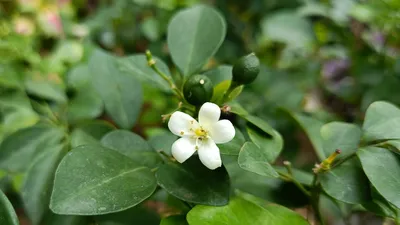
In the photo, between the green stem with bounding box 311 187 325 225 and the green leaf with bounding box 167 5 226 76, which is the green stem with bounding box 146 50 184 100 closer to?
the green leaf with bounding box 167 5 226 76

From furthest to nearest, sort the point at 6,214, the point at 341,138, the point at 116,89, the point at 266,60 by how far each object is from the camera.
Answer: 1. the point at 266,60
2. the point at 116,89
3. the point at 341,138
4. the point at 6,214

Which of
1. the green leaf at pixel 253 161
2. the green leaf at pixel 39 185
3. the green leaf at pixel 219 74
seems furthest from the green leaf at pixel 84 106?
the green leaf at pixel 253 161

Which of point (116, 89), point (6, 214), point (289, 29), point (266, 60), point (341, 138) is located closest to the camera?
point (6, 214)

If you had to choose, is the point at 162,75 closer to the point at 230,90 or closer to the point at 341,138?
the point at 230,90

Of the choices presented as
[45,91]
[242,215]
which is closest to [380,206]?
[242,215]

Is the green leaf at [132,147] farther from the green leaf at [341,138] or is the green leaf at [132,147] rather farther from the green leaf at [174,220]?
the green leaf at [341,138]

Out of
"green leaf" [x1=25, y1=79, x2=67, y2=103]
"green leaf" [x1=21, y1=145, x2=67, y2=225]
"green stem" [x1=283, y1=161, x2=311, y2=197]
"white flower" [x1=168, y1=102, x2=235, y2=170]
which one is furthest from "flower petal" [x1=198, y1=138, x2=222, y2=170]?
"green leaf" [x1=25, y1=79, x2=67, y2=103]

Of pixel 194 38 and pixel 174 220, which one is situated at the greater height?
pixel 194 38
